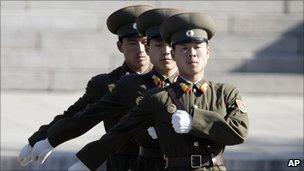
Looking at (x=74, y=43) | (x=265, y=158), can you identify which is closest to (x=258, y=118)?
(x=265, y=158)

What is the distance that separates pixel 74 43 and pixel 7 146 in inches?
181

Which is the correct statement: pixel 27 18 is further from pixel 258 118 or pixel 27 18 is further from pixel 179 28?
pixel 179 28

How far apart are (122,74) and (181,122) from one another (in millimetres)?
1367

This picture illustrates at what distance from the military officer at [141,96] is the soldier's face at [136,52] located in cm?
28

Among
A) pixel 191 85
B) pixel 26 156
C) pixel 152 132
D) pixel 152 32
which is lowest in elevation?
Result: pixel 26 156

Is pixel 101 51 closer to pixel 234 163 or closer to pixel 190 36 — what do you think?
pixel 234 163

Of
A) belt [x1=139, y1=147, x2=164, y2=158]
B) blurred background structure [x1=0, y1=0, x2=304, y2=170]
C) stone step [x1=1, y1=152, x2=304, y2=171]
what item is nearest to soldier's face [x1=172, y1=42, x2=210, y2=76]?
belt [x1=139, y1=147, x2=164, y2=158]

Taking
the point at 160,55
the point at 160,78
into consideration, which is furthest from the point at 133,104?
the point at 160,55

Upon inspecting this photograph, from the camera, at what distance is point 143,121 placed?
463 centimetres

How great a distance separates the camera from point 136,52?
550 cm

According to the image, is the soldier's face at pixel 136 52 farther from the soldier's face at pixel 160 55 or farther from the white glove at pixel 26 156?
the white glove at pixel 26 156

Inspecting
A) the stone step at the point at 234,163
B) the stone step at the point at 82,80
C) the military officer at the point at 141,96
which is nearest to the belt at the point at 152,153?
the military officer at the point at 141,96

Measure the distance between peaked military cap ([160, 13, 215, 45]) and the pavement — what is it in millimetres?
3540

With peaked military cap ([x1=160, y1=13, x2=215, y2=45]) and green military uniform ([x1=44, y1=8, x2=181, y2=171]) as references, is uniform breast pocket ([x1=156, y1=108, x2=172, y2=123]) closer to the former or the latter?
peaked military cap ([x1=160, y1=13, x2=215, y2=45])
